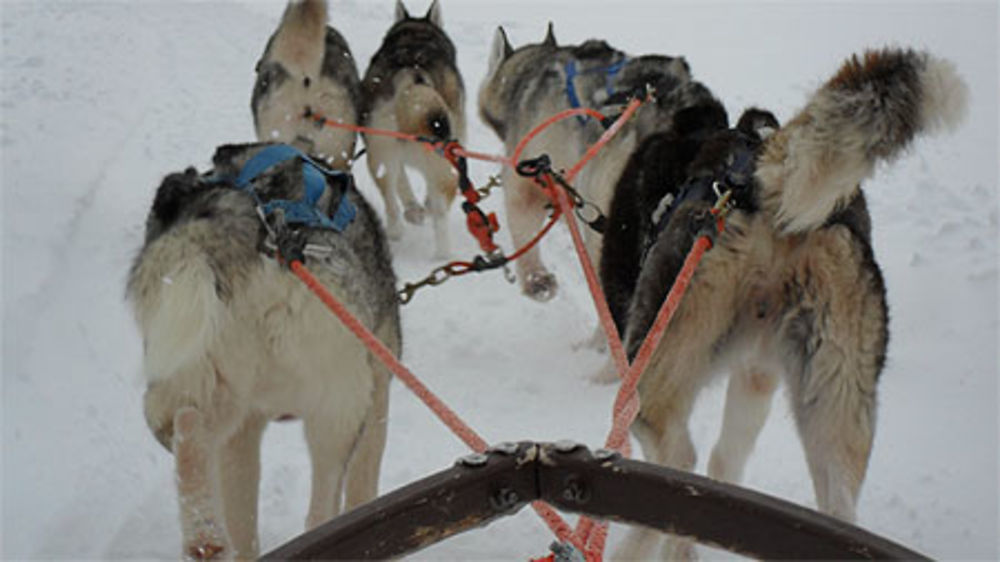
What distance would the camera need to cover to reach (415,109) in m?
6.74

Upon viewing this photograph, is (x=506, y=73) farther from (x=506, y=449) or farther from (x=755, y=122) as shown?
(x=506, y=449)

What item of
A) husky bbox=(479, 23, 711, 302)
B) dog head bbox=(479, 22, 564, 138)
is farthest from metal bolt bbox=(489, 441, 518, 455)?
dog head bbox=(479, 22, 564, 138)

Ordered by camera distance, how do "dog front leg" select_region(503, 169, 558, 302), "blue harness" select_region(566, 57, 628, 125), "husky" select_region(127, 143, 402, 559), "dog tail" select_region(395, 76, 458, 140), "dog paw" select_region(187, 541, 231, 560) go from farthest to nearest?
"dog tail" select_region(395, 76, 458, 140) → "dog front leg" select_region(503, 169, 558, 302) → "blue harness" select_region(566, 57, 628, 125) → "husky" select_region(127, 143, 402, 559) → "dog paw" select_region(187, 541, 231, 560)

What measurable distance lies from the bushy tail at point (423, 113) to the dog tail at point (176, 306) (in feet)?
13.0

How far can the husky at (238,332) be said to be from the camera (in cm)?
263

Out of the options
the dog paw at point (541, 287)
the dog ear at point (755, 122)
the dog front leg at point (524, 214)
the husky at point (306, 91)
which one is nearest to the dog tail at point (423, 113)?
the husky at point (306, 91)

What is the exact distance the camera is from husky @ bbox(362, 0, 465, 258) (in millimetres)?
6770

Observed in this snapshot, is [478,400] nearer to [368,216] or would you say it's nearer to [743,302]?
[368,216]

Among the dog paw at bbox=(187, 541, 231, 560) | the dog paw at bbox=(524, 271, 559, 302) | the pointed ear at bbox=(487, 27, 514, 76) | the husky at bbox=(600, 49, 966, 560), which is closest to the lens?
the dog paw at bbox=(187, 541, 231, 560)

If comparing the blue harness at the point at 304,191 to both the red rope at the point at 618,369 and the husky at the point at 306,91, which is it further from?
the husky at the point at 306,91

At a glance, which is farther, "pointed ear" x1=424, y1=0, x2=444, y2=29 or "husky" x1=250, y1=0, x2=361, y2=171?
"pointed ear" x1=424, y1=0, x2=444, y2=29

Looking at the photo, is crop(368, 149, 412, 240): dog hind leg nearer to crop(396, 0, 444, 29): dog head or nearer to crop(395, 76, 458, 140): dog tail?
crop(395, 76, 458, 140): dog tail

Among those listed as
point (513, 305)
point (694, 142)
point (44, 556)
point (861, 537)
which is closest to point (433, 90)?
point (513, 305)

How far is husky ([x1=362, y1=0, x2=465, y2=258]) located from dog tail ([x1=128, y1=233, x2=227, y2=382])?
13.1 ft
